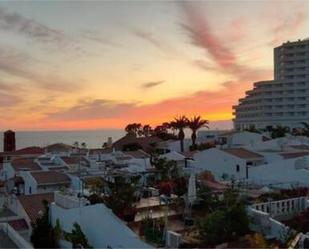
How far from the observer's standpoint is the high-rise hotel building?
114m

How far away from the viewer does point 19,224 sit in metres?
23.8

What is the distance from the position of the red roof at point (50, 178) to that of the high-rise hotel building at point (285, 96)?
8615 cm

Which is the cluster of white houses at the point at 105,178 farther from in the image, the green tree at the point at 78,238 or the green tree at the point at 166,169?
the green tree at the point at 166,169

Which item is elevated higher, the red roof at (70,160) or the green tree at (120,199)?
the red roof at (70,160)

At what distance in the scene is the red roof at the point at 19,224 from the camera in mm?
23188

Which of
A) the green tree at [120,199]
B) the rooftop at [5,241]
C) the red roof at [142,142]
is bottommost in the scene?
the rooftop at [5,241]

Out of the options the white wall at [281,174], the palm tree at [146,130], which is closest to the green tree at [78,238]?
the white wall at [281,174]

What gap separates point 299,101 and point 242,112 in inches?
650

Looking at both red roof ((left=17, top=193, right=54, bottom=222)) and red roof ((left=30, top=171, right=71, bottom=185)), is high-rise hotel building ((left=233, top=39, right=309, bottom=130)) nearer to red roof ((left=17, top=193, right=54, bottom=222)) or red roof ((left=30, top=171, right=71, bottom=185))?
red roof ((left=30, top=171, right=71, bottom=185))

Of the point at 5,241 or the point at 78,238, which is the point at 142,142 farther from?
the point at 78,238

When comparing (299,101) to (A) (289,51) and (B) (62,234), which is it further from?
(B) (62,234)

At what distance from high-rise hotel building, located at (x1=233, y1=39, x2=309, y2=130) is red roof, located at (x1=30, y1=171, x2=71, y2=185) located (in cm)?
8615

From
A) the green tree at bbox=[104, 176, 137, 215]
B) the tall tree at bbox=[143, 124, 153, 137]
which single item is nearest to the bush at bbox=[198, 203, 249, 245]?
A: the green tree at bbox=[104, 176, 137, 215]

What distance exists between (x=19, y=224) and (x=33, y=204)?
5.53 ft
